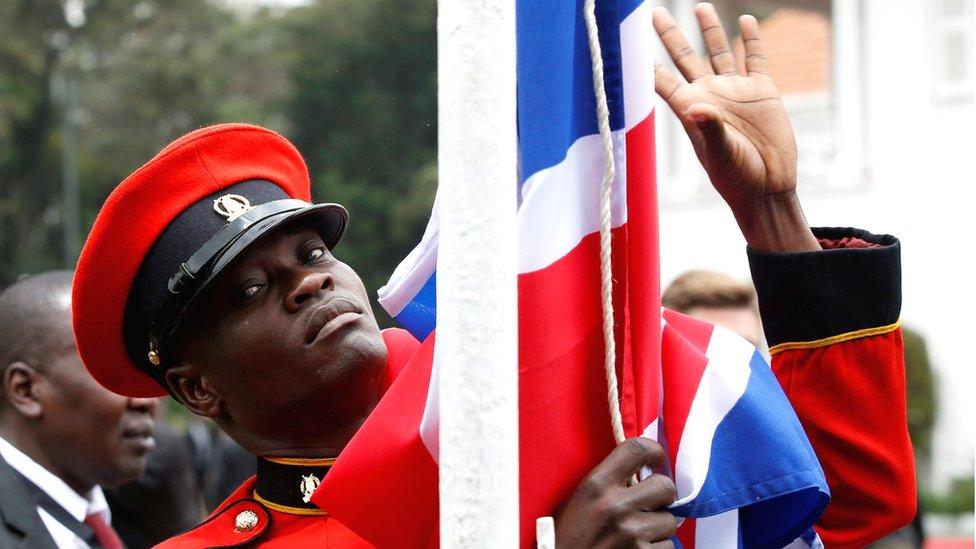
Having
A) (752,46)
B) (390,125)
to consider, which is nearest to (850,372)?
(752,46)

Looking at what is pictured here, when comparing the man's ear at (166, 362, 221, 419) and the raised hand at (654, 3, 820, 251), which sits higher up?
the raised hand at (654, 3, 820, 251)

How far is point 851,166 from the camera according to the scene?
16.5m

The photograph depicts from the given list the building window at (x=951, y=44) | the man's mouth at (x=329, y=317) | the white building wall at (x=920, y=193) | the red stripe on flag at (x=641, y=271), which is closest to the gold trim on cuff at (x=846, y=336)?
the red stripe on flag at (x=641, y=271)

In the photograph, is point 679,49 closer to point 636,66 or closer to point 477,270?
point 636,66

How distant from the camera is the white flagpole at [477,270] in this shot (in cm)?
151

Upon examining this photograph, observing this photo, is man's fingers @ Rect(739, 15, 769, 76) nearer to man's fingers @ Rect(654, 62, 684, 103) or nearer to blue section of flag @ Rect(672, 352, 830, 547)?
man's fingers @ Rect(654, 62, 684, 103)

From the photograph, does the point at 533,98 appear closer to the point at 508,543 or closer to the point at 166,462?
the point at 508,543

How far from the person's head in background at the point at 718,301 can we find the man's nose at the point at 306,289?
200 centimetres

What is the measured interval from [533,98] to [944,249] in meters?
14.7

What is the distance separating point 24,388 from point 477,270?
325 cm

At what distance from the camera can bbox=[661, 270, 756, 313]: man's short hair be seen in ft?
14.7

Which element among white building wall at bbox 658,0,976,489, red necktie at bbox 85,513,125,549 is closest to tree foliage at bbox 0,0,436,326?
white building wall at bbox 658,0,976,489

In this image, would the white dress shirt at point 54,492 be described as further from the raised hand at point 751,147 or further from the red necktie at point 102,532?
the raised hand at point 751,147

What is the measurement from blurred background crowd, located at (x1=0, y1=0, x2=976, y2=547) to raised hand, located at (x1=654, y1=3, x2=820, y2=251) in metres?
3.97
